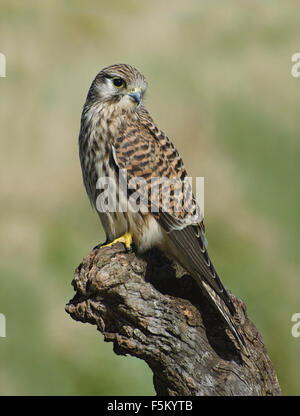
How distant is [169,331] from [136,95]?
4.70 feet

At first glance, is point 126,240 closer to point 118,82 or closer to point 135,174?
point 135,174

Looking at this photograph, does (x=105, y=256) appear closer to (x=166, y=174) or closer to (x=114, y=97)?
(x=166, y=174)

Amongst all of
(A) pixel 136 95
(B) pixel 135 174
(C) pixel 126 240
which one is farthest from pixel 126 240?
(A) pixel 136 95

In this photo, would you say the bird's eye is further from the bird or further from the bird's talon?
the bird's talon

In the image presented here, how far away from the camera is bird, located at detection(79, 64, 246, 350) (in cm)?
320

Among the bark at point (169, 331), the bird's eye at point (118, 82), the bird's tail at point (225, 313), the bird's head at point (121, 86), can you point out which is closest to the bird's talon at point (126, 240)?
the bark at point (169, 331)

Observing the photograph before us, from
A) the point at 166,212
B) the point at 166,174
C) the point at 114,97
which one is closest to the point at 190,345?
the point at 166,212

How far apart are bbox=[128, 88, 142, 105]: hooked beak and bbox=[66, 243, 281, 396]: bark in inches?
39.0

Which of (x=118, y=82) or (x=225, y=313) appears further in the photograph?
(x=118, y=82)

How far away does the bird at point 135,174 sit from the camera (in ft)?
10.5

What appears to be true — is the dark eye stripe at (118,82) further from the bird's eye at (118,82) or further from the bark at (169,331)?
the bark at (169,331)

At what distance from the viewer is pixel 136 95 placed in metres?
3.43

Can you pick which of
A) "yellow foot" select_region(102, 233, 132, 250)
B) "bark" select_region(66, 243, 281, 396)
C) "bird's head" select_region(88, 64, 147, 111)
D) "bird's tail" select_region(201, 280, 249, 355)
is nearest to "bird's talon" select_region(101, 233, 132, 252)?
"yellow foot" select_region(102, 233, 132, 250)

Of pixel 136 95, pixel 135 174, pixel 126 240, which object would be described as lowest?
pixel 126 240
